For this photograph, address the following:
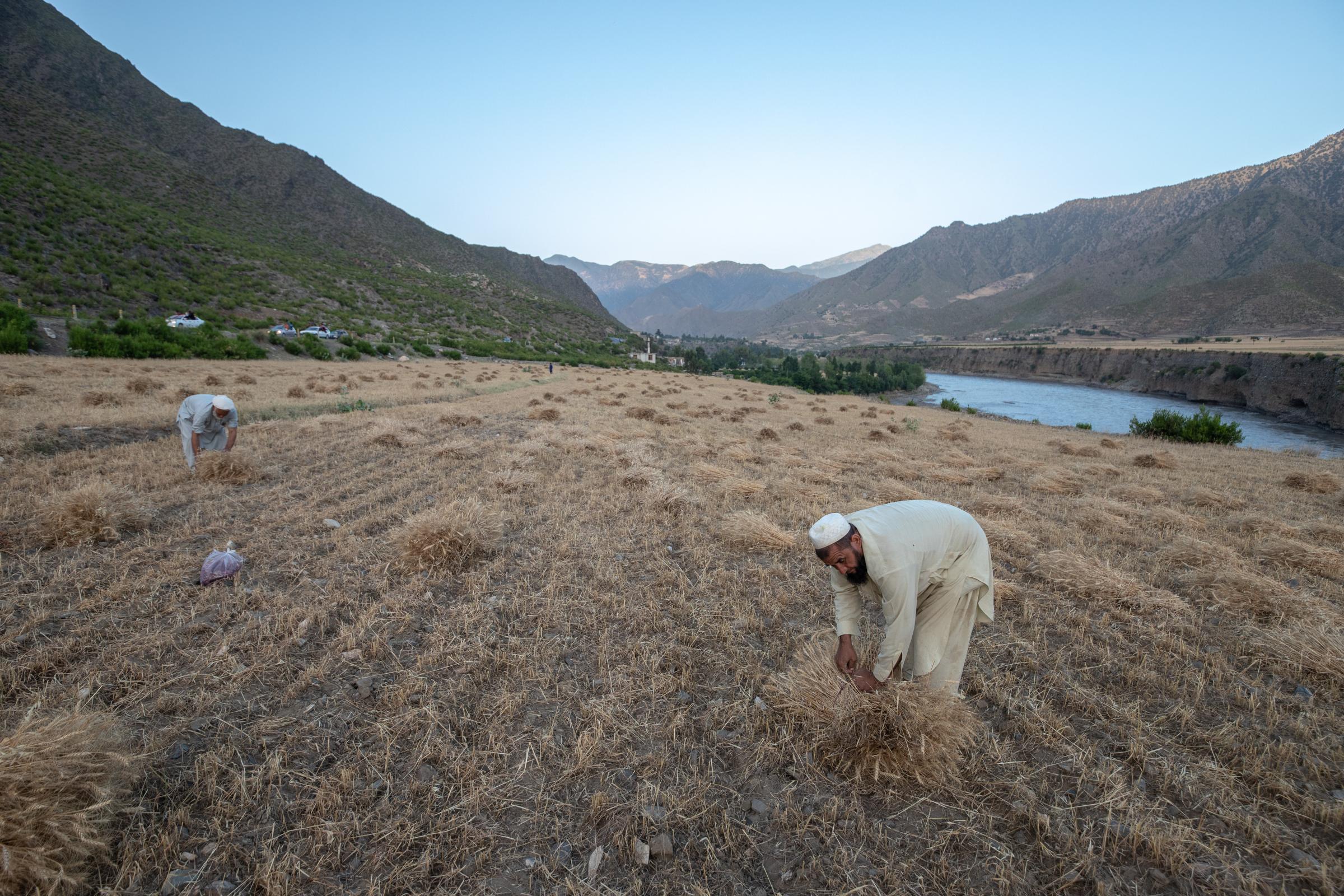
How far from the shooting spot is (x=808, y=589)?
5617 millimetres

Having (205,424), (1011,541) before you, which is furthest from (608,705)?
(205,424)

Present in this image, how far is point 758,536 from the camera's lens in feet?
22.1

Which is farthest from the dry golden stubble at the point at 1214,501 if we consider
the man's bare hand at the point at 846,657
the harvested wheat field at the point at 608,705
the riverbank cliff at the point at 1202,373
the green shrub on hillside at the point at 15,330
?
the riverbank cliff at the point at 1202,373

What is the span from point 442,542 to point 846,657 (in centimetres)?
442

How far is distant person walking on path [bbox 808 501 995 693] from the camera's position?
10.2 ft

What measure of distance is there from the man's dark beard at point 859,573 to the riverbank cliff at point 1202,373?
6010 centimetres

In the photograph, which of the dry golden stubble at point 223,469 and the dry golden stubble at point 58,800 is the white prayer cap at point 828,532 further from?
the dry golden stubble at point 223,469

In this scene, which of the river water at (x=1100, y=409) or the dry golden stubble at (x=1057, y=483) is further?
the river water at (x=1100, y=409)

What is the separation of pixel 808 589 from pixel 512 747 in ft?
11.5

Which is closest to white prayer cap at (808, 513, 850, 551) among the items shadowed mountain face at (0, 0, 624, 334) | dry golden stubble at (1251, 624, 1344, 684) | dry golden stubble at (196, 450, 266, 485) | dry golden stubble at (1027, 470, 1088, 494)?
dry golden stubble at (1251, 624, 1344, 684)

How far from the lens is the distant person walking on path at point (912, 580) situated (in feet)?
10.2

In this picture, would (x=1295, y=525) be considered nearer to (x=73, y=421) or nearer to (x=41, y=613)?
(x=41, y=613)

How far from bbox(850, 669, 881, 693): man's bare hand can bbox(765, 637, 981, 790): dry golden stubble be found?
0.03 metres

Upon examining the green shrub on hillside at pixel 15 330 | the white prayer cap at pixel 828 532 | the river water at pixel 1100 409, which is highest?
the green shrub on hillside at pixel 15 330
